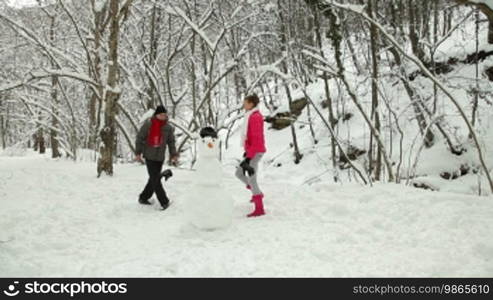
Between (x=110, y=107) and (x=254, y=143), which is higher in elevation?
(x=110, y=107)

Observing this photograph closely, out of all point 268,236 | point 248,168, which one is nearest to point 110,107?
point 248,168

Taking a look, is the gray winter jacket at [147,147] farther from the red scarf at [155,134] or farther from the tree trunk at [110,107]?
the tree trunk at [110,107]

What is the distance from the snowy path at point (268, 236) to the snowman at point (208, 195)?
0.56 ft

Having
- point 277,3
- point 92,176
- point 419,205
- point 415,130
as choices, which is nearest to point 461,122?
point 415,130

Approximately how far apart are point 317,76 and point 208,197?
5.92 m

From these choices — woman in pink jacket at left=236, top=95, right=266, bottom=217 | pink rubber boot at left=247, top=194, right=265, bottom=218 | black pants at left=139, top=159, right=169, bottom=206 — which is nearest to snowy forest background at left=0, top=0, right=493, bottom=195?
woman in pink jacket at left=236, top=95, right=266, bottom=217

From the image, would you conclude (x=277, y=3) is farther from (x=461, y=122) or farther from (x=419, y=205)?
(x=419, y=205)

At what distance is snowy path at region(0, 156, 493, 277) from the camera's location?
3.61 meters

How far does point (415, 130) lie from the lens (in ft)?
46.6

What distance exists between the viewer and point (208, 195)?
4.81m

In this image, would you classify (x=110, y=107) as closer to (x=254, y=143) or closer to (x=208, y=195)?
(x=254, y=143)

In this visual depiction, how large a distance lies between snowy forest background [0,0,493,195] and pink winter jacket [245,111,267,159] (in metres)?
2.16

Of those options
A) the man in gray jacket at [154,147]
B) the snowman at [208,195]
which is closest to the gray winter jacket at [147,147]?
the man in gray jacket at [154,147]

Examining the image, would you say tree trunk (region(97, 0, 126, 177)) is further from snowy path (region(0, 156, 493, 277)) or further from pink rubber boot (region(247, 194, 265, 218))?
pink rubber boot (region(247, 194, 265, 218))
